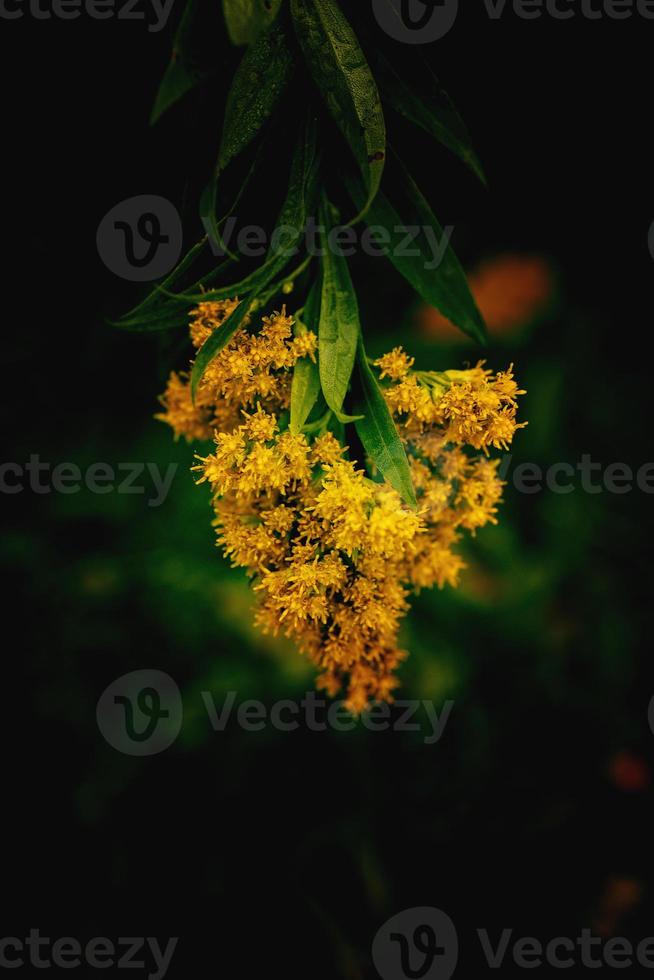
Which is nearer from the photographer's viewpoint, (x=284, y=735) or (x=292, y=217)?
(x=292, y=217)

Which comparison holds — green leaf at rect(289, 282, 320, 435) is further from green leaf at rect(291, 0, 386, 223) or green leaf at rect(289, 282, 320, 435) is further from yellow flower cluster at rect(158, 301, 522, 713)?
green leaf at rect(291, 0, 386, 223)

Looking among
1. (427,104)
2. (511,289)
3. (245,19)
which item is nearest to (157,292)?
(245,19)

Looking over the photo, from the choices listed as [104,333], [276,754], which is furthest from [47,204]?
[276,754]

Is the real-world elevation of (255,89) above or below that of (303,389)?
above

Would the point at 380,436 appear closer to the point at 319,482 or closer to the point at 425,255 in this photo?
the point at 319,482

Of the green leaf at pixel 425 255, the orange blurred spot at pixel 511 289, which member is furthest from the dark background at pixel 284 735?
the green leaf at pixel 425 255

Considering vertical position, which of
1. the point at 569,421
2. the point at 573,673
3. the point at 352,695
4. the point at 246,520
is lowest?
the point at 352,695

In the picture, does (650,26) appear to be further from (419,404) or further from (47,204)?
(47,204)

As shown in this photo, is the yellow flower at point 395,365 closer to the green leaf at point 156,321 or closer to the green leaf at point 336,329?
A: the green leaf at point 336,329
